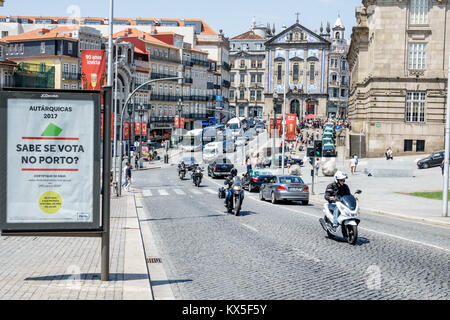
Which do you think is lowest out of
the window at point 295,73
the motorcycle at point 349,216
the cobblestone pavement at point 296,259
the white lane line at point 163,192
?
the white lane line at point 163,192

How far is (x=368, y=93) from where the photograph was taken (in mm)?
57406

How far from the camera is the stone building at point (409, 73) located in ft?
172

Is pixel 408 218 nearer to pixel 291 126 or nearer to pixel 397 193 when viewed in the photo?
pixel 397 193

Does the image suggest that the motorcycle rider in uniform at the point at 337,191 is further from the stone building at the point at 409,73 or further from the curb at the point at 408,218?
the stone building at the point at 409,73

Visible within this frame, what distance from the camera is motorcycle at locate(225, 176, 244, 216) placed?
20867 mm

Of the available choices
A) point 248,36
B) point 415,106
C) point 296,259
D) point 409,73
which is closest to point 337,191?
point 296,259

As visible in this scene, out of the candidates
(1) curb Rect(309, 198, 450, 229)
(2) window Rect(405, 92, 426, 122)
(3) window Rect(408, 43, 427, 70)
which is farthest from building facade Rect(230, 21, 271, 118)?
(1) curb Rect(309, 198, 450, 229)

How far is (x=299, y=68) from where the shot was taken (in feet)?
418

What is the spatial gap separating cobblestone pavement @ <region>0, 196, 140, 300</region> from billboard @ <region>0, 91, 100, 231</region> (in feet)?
2.95

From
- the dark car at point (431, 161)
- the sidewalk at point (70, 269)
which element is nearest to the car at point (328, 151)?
the dark car at point (431, 161)

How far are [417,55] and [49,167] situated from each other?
48580mm

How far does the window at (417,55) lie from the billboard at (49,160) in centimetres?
4802

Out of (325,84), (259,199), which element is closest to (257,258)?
(259,199)

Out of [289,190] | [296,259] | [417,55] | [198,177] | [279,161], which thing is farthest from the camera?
[279,161]
